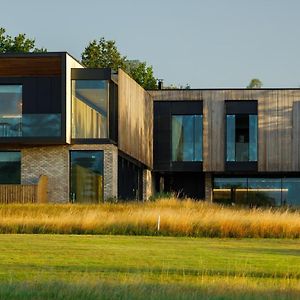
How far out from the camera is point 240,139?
4691cm

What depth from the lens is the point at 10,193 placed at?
34625 millimetres

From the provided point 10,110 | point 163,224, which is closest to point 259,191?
point 10,110

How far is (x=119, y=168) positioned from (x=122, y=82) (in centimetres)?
390

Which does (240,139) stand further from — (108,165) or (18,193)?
(18,193)

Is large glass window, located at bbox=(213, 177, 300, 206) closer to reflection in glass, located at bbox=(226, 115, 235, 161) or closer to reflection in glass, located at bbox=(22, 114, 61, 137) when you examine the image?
reflection in glass, located at bbox=(226, 115, 235, 161)

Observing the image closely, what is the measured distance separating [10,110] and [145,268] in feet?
68.4

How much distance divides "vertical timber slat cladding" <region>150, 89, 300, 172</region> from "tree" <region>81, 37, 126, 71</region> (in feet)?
83.5

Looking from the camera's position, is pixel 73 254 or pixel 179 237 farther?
pixel 179 237

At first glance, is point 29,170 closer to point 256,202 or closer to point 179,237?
point 179,237

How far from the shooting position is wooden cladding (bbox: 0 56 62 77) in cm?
3488

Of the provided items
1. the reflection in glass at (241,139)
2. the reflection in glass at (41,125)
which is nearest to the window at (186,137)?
the reflection in glass at (241,139)

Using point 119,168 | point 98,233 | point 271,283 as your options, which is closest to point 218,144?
point 119,168

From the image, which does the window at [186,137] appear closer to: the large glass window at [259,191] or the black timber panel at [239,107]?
the black timber panel at [239,107]

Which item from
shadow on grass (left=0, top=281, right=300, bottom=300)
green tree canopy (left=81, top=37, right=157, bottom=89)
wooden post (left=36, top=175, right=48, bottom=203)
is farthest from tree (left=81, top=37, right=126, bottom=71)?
shadow on grass (left=0, top=281, right=300, bottom=300)
